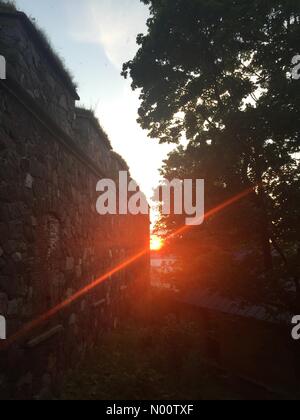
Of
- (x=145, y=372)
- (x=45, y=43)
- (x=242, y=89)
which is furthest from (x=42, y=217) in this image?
(x=242, y=89)

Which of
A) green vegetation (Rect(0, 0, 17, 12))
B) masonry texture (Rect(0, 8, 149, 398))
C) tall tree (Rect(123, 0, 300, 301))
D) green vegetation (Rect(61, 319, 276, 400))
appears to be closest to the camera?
masonry texture (Rect(0, 8, 149, 398))

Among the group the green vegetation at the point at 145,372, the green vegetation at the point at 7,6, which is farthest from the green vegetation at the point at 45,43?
the green vegetation at the point at 145,372

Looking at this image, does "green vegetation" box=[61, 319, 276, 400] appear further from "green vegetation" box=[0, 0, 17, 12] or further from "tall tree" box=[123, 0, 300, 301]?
"green vegetation" box=[0, 0, 17, 12]

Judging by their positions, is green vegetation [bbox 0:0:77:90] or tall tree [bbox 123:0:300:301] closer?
green vegetation [bbox 0:0:77:90]

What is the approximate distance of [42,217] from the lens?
480 centimetres

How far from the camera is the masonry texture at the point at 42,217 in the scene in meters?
3.95

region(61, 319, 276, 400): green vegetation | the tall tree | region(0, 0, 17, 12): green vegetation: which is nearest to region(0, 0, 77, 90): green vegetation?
region(0, 0, 17, 12): green vegetation

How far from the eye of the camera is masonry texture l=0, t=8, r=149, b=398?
13.0 feet

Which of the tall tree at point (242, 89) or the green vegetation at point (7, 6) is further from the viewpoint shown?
the tall tree at point (242, 89)

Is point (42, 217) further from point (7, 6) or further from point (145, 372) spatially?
point (145, 372)

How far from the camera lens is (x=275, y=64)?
758 cm

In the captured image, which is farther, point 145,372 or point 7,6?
point 145,372

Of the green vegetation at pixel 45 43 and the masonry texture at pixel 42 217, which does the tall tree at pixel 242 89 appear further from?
the green vegetation at pixel 45 43

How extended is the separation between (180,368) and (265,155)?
4.86m
